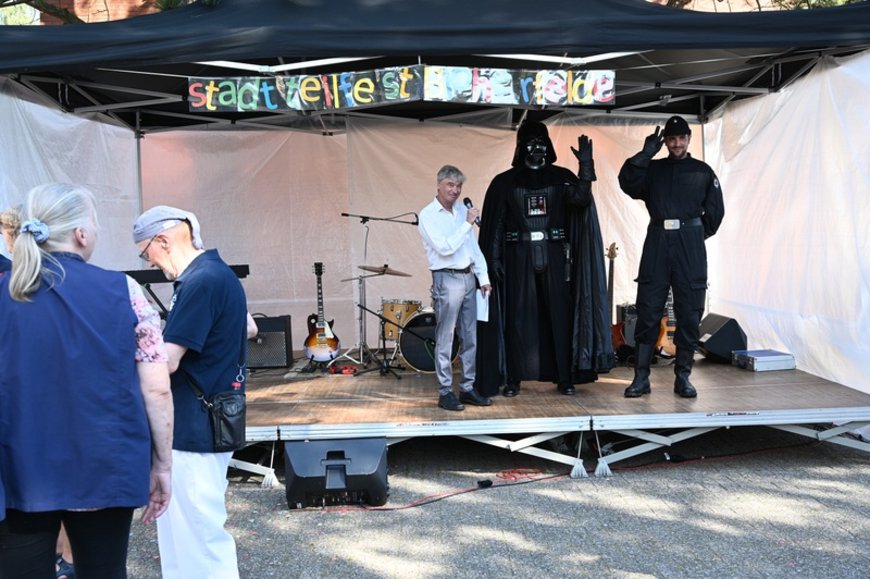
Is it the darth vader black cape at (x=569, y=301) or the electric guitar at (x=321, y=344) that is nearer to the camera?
the darth vader black cape at (x=569, y=301)

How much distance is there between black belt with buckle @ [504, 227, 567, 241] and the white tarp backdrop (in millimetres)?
1906

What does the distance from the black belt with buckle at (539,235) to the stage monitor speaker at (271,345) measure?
2360mm

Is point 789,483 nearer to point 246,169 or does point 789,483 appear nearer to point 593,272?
point 593,272

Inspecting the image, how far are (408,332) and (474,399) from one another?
1.52m

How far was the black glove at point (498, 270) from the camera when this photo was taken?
506 cm

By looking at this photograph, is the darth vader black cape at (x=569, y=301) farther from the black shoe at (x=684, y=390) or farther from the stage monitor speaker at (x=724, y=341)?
the stage monitor speaker at (x=724, y=341)

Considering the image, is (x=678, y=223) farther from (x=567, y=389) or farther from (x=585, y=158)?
(x=567, y=389)

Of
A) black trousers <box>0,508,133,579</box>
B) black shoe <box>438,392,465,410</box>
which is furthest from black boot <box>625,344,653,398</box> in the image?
black trousers <box>0,508,133,579</box>

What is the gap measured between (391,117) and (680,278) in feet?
10.5

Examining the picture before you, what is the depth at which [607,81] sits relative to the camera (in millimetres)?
4250

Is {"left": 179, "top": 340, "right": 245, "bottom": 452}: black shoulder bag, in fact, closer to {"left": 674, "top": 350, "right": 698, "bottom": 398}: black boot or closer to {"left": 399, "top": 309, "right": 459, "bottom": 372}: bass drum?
{"left": 674, "top": 350, "right": 698, "bottom": 398}: black boot


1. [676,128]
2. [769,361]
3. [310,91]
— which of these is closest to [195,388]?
[310,91]

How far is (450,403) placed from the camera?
4.58 metres

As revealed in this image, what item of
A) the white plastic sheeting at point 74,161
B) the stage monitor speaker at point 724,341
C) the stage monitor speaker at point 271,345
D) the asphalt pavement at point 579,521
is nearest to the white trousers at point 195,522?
the asphalt pavement at point 579,521
